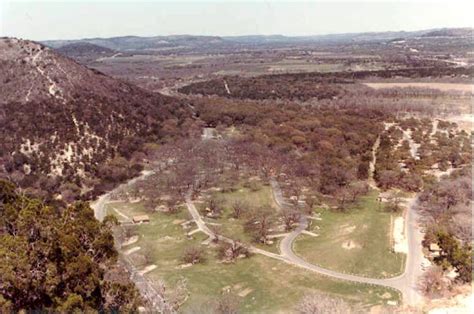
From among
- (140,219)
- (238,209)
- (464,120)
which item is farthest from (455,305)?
(464,120)

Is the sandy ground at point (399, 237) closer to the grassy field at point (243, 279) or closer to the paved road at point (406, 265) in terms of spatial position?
the paved road at point (406, 265)

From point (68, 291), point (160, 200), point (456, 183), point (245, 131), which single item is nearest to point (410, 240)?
point (456, 183)

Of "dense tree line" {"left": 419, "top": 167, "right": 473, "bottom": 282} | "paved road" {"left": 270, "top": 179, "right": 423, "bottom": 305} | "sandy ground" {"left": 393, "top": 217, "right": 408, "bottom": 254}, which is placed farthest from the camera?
"sandy ground" {"left": 393, "top": 217, "right": 408, "bottom": 254}

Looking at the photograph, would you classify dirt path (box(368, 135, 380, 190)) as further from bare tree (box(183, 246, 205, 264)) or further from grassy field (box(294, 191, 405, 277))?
bare tree (box(183, 246, 205, 264))

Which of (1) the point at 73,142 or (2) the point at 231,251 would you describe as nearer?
(2) the point at 231,251

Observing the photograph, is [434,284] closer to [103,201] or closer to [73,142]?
[103,201]

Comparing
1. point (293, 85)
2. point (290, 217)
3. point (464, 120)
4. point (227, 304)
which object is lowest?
point (227, 304)

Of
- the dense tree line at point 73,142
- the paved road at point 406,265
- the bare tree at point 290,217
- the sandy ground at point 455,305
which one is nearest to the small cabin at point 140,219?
the dense tree line at point 73,142

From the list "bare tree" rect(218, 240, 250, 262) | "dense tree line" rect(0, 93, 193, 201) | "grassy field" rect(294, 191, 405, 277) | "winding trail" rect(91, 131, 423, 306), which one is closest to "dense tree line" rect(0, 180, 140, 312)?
"winding trail" rect(91, 131, 423, 306)
